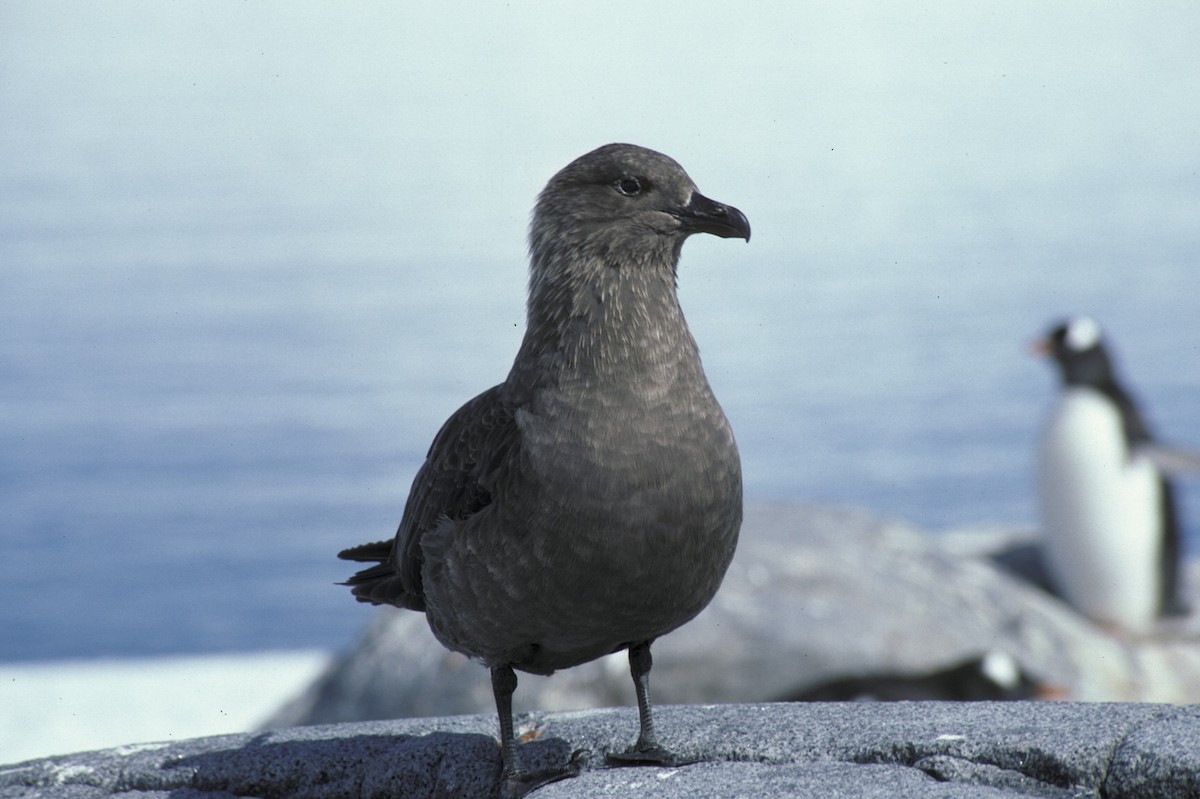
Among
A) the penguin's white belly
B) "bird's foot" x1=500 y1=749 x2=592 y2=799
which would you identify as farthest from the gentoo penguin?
"bird's foot" x1=500 y1=749 x2=592 y2=799

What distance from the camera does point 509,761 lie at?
3371 mm

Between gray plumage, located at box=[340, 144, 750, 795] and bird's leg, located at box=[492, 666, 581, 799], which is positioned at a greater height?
gray plumage, located at box=[340, 144, 750, 795]

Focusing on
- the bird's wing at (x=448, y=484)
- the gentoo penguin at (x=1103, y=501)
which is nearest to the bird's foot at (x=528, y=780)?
the bird's wing at (x=448, y=484)

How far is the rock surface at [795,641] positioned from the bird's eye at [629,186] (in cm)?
363

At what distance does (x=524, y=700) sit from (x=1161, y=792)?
4.16m

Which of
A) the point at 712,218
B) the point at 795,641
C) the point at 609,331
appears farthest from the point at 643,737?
the point at 795,641

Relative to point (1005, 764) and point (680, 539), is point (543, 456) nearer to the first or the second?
point (680, 539)

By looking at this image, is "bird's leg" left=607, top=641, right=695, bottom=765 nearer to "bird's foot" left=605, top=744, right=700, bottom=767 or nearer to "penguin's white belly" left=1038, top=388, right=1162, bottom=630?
"bird's foot" left=605, top=744, right=700, bottom=767

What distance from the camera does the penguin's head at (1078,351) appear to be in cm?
1159

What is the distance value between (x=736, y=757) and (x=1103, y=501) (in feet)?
29.1

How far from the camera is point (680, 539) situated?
297 centimetres

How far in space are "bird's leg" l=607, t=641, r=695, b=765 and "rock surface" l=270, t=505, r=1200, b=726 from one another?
2952 millimetres

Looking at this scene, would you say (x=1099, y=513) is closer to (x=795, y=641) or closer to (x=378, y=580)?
(x=795, y=641)

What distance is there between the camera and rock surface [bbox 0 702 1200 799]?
316 centimetres
